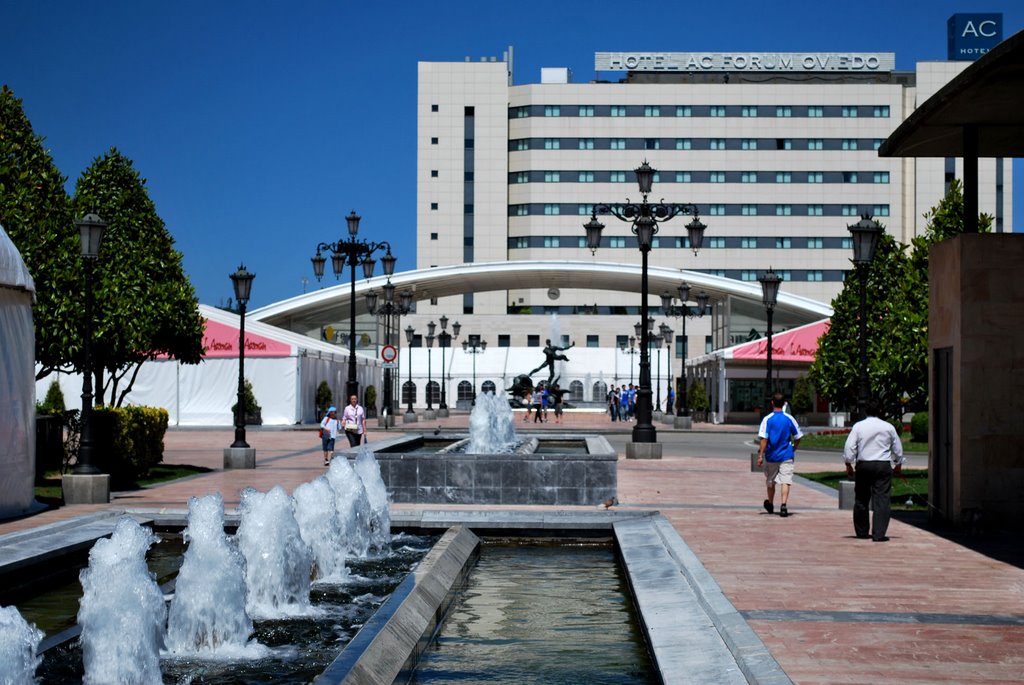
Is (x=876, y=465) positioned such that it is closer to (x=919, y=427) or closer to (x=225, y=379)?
(x=919, y=427)

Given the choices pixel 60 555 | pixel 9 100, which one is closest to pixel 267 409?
pixel 9 100

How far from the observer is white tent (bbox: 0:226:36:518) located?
1634cm

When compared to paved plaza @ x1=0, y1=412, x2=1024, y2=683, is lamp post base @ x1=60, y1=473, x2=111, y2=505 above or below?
above

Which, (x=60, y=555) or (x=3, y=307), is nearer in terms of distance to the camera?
(x=60, y=555)

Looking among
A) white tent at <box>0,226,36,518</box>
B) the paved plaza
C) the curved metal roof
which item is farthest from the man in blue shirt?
the curved metal roof

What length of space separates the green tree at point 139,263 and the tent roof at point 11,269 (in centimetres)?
850

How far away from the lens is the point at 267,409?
50.1 meters

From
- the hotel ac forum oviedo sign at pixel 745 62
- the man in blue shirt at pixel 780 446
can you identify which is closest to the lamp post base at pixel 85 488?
the man in blue shirt at pixel 780 446

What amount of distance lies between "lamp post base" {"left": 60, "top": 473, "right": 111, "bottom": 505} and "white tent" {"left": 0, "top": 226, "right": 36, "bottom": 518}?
0.80 meters

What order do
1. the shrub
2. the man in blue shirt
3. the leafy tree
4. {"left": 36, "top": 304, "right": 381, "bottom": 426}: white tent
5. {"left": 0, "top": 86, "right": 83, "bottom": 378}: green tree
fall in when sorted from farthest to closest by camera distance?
{"left": 36, "top": 304, "right": 381, "bottom": 426}: white tent, the shrub, the leafy tree, {"left": 0, "top": 86, "right": 83, "bottom": 378}: green tree, the man in blue shirt

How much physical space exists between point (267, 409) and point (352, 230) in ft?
49.8

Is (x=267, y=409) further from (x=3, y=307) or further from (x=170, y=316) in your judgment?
(x=3, y=307)

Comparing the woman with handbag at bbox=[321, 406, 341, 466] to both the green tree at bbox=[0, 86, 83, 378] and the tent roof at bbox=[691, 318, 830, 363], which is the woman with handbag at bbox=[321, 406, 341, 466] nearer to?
the green tree at bbox=[0, 86, 83, 378]

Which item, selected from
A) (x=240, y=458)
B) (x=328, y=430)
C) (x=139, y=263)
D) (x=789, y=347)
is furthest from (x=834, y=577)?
(x=789, y=347)
